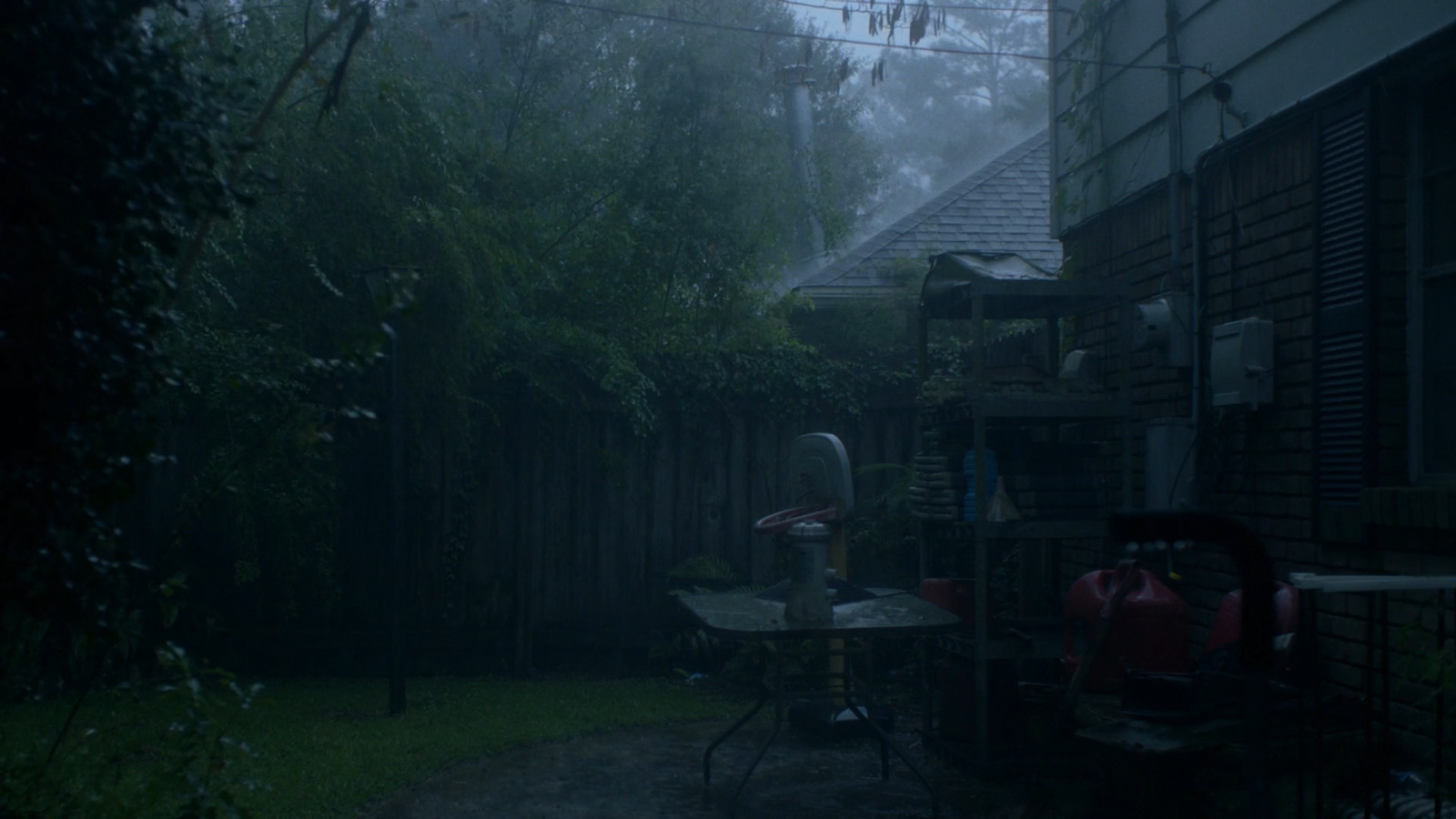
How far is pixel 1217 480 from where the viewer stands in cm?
542

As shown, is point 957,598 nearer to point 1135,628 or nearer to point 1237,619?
point 1135,628

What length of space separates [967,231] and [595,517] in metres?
6.99

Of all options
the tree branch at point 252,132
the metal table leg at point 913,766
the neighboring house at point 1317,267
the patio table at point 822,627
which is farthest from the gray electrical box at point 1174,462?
the tree branch at point 252,132

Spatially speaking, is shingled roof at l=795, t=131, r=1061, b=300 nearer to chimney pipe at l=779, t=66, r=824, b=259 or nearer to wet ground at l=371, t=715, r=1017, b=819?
chimney pipe at l=779, t=66, r=824, b=259

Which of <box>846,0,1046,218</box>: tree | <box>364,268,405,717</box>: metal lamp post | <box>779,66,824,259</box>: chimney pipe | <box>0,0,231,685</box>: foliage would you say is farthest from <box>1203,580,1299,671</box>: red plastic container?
<box>846,0,1046,218</box>: tree

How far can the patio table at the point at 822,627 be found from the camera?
192 inches

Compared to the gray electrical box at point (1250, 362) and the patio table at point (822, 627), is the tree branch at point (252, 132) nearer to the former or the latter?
the patio table at point (822, 627)

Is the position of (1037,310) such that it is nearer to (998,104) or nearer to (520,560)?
(520,560)

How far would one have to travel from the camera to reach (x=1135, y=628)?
510 centimetres

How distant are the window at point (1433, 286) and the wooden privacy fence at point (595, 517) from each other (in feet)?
15.1

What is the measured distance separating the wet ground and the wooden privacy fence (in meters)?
2.14

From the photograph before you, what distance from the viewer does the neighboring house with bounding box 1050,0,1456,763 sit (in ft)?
13.7

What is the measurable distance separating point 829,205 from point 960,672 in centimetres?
617

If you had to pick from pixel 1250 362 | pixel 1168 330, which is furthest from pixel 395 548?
pixel 1250 362
